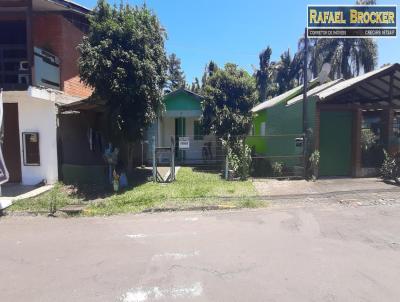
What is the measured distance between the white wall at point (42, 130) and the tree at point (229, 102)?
7.27m

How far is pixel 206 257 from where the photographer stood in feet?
17.3

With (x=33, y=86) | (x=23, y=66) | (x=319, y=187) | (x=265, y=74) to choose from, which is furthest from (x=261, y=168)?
(x=265, y=74)

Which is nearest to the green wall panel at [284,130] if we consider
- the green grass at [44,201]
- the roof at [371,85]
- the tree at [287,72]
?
the roof at [371,85]

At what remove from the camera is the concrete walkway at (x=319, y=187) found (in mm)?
10367

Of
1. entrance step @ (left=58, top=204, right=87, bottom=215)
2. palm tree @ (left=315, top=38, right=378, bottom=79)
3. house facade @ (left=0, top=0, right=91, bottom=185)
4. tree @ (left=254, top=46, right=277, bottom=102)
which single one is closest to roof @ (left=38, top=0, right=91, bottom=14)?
house facade @ (left=0, top=0, right=91, bottom=185)

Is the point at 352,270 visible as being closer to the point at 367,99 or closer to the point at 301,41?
the point at 367,99

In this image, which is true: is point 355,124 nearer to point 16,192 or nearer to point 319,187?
point 319,187

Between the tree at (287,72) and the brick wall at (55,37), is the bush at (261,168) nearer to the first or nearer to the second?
the brick wall at (55,37)

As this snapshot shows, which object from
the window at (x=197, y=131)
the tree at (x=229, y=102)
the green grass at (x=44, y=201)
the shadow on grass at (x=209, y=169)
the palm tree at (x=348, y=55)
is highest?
the palm tree at (x=348, y=55)

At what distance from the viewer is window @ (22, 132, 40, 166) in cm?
1209

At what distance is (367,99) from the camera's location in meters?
13.7

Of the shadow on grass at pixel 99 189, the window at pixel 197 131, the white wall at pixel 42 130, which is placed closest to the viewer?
the shadow on grass at pixel 99 189

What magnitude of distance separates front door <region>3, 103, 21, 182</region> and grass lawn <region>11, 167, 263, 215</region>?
2305 millimetres

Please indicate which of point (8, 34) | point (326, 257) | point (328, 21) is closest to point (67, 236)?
point (326, 257)
